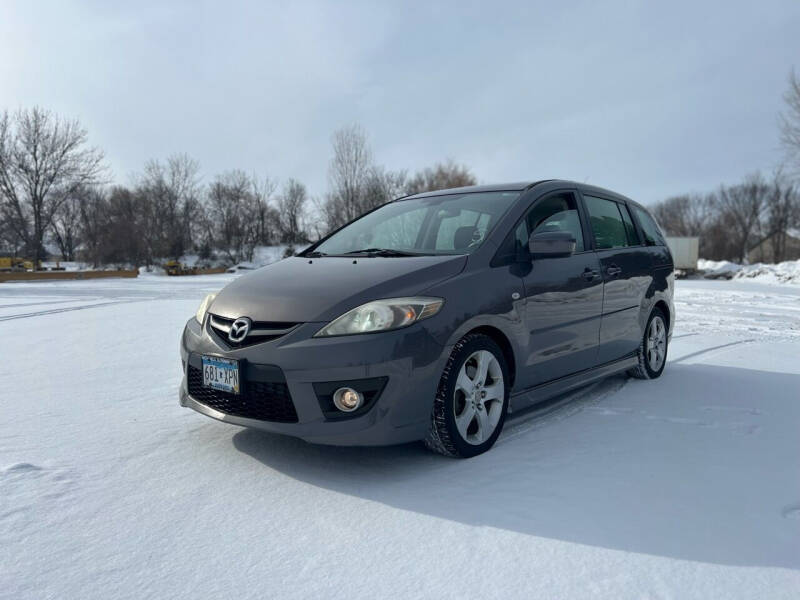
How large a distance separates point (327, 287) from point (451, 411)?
92 centimetres

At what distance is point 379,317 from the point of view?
9.32ft

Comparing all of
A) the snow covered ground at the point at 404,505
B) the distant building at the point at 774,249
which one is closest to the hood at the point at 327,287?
the snow covered ground at the point at 404,505

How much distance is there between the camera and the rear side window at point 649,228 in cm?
534

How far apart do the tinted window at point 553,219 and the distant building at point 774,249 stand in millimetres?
76431

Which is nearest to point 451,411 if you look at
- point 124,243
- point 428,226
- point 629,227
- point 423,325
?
point 423,325

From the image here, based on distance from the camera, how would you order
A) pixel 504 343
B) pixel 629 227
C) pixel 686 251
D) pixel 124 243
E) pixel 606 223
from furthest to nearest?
pixel 124 243 → pixel 686 251 → pixel 629 227 → pixel 606 223 → pixel 504 343

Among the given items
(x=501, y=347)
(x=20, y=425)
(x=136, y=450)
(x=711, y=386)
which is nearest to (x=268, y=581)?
(x=136, y=450)

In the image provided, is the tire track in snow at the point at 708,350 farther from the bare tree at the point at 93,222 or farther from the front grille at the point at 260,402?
the bare tree at the point at 93,222

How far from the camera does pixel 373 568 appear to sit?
6.77 ft

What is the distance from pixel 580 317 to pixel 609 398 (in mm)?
928

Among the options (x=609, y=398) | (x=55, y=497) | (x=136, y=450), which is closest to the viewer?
(x=55, y=497)

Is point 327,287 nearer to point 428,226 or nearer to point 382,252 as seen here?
point 382,252

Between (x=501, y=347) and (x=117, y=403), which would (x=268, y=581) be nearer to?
(x=501, y=347)

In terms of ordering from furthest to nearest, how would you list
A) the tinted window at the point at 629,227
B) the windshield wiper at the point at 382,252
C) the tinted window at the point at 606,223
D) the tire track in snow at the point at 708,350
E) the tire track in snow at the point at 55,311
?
the tire track in snow at the point at 55,311 < the tire track in snow at the point at 708,350 < the tinted window at the point at 629,227 < the tinted window at the point at 606,223 < the windshield wiper at the point at 382,252
